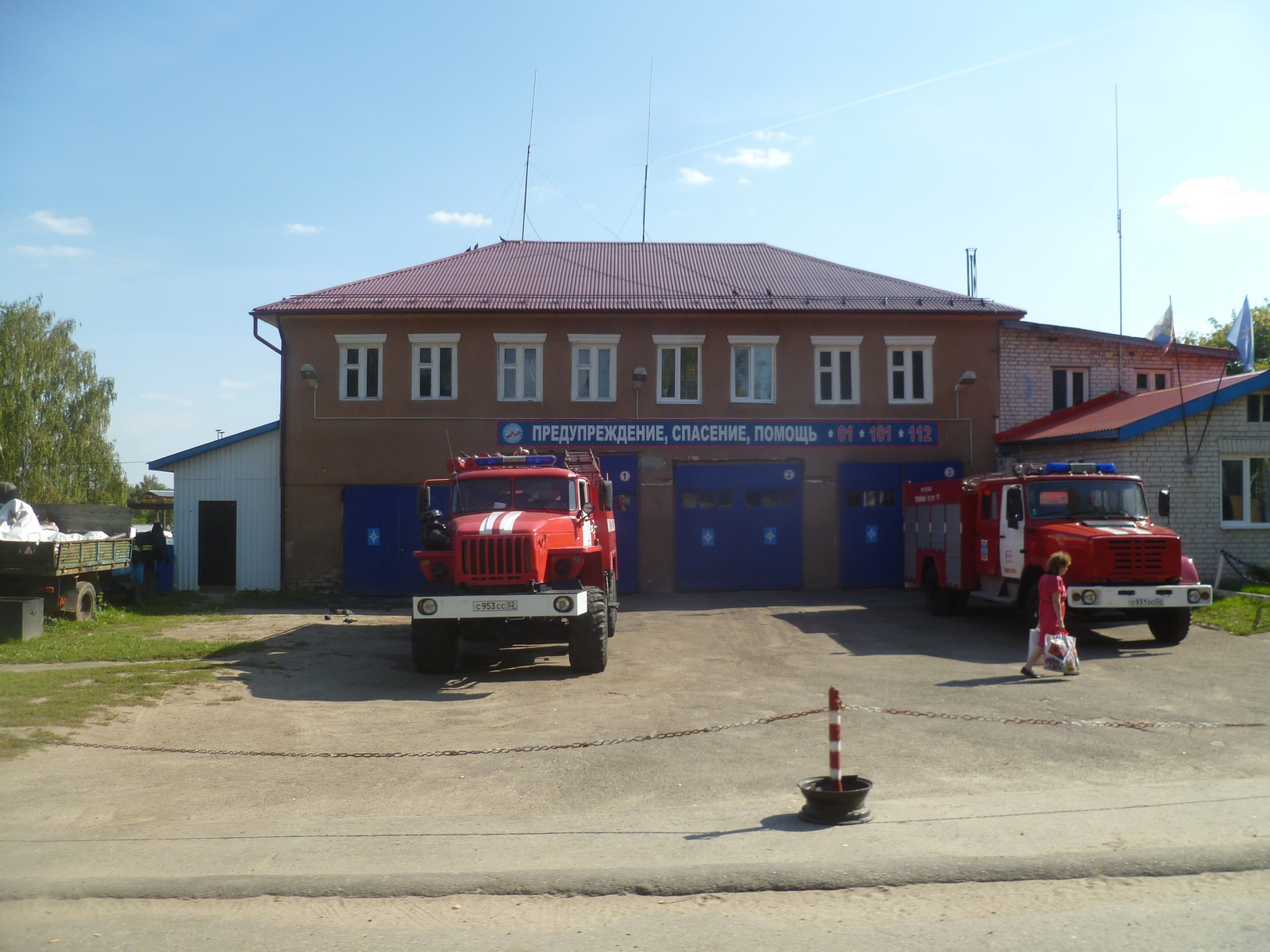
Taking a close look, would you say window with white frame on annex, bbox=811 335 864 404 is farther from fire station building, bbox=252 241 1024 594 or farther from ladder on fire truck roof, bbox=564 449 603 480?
ladder on fire truck roof, bbox=564 449 603 480

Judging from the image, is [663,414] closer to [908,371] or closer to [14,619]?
[908,371]

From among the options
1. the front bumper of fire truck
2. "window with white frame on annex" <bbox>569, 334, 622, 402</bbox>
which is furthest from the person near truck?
"window with white frame on annex" <bbox>569, 334, 622, 402</bbox>

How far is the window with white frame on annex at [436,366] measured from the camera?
21609mm

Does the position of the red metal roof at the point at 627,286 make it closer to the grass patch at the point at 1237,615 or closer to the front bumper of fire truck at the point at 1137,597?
the grass patch at the point at 1237,615

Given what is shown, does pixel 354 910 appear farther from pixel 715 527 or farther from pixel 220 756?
pixel 715 527

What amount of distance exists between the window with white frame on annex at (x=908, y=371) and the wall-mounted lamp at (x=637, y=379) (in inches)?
224

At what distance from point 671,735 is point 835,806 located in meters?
2.83

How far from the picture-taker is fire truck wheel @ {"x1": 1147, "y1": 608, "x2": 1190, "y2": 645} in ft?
42.7

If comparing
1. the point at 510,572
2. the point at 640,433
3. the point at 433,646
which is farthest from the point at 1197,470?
the point at 433,646

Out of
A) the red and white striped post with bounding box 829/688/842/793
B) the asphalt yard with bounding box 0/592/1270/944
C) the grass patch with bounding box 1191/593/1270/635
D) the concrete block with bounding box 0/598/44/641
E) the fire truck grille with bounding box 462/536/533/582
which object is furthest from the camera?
the grass patch with bounding box 1191/593/1270/635

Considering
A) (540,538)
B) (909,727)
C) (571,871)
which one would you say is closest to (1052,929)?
(571,871)

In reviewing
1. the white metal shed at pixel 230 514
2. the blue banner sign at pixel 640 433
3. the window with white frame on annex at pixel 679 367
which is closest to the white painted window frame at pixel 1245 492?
the blue banner sign at pixel 640 433

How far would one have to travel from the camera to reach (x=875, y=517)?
858 inches

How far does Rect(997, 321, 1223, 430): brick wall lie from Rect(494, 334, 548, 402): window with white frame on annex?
1071 centimetres
